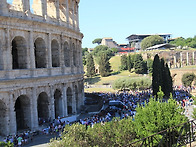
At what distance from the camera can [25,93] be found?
24.3m

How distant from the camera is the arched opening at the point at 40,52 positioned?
2722cm

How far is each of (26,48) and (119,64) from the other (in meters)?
79.9

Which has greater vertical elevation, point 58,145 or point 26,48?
point 26,48

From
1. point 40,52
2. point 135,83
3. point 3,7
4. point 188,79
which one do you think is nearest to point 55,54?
point 40,52

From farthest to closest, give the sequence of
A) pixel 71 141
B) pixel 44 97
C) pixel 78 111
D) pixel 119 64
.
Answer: pixel 119 64 → pixel 78 111 → pixel 44 97 → pixel 71 141

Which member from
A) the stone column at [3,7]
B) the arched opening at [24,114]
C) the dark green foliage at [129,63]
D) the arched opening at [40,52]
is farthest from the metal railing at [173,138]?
the dark green foliage at [129,63]

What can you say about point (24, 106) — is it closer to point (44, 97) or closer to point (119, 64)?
point (44, 97)

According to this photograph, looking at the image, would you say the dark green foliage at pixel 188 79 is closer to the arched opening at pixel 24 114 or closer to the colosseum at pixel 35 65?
the colosseum at pixel 35 65

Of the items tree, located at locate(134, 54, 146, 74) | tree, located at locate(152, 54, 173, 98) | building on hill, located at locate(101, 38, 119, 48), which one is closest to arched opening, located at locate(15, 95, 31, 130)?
tree, located at locate(152, 54, 173, 98)

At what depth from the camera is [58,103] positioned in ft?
98.2

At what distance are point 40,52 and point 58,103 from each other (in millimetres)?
6170

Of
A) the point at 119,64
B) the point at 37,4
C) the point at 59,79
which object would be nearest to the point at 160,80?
the point at 59,79

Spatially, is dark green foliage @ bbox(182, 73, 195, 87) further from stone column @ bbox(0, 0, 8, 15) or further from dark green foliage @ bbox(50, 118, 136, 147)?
dark green foliage @ bbox(50, 118, 136, 147)

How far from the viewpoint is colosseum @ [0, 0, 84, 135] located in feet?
75.0
